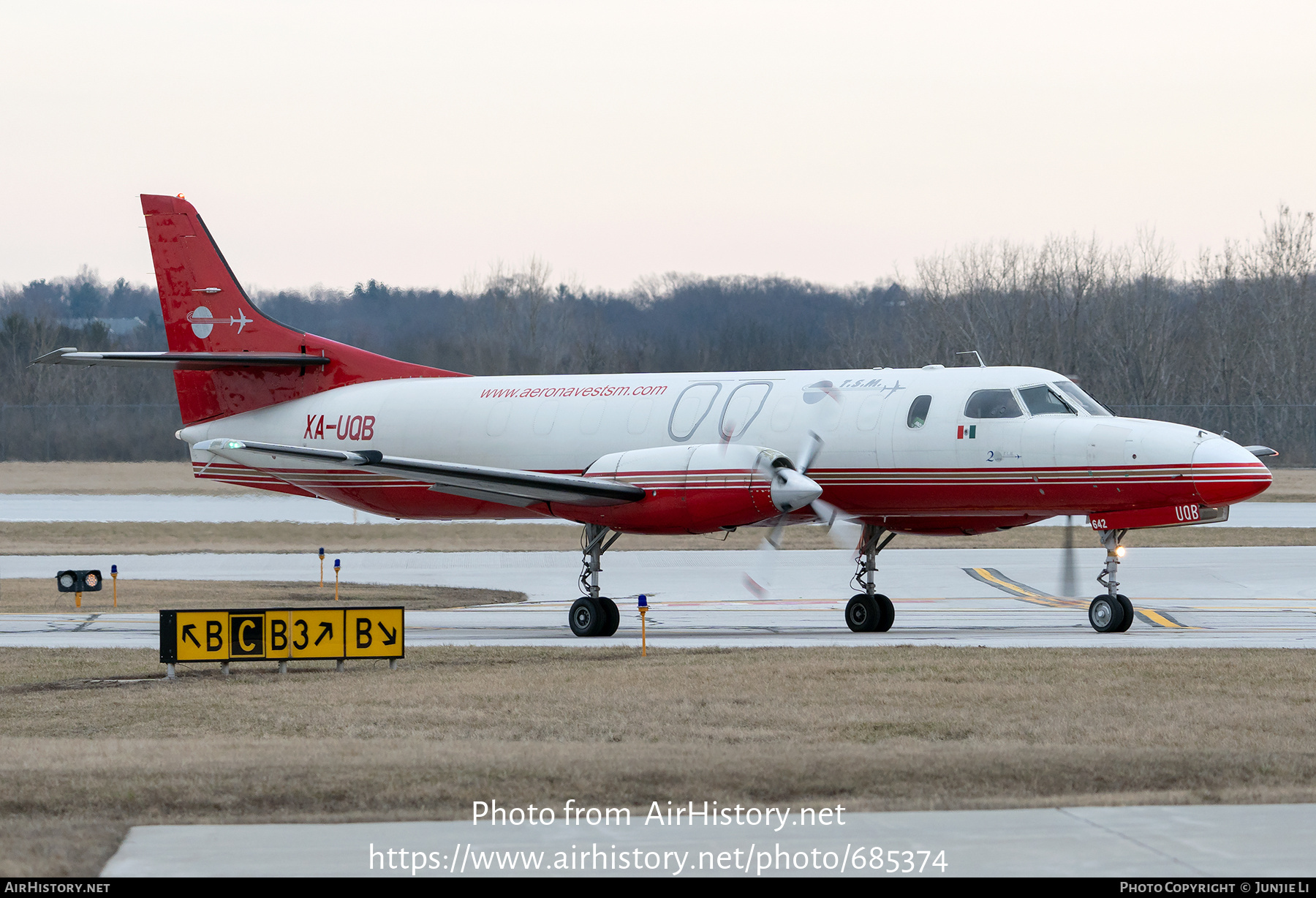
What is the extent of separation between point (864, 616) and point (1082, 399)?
4571 mm

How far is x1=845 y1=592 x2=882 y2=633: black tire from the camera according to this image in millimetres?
22656

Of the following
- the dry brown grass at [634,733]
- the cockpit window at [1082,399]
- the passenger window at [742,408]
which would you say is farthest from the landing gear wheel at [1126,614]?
the passenger window at [742,408]

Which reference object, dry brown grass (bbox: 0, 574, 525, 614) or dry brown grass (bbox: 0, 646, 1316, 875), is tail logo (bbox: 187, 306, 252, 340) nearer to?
dry brown grass (bbox: 0, 574, 525, 614)

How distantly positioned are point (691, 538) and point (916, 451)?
21728mm

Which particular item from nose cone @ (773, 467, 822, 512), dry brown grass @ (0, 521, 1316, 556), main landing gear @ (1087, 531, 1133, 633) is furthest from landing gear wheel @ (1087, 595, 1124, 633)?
dry brown grass @ (0, 521, 1316, 556)

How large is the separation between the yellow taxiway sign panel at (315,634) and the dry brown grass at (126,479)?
4154 cm

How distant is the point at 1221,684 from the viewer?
1556 centimetres

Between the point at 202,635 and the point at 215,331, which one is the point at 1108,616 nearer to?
the point at 202,635

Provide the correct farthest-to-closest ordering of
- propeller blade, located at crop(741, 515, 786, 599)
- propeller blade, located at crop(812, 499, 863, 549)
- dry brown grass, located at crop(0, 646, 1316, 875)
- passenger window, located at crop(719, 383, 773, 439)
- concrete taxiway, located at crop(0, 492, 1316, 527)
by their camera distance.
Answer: concrete taxiway, located at crop(0, 492, 1316, 527), passenger window, located at crop(719, 383, 773, 439), propeller blade, located at crop(812, 499, 863, 549), propeller blade, located at crop(741, 515, 786, 599), dry brown grass, located at crop(0, 646, 1316, 875)

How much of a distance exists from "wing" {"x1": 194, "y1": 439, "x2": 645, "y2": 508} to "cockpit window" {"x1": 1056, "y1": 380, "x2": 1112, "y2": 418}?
6425 millimetres

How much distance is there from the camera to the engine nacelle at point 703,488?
20.8 meters

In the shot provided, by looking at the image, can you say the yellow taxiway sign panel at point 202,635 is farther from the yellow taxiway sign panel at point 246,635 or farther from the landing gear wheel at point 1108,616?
the landing gear wheel at point 1108,616

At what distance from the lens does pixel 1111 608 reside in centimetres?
2117
